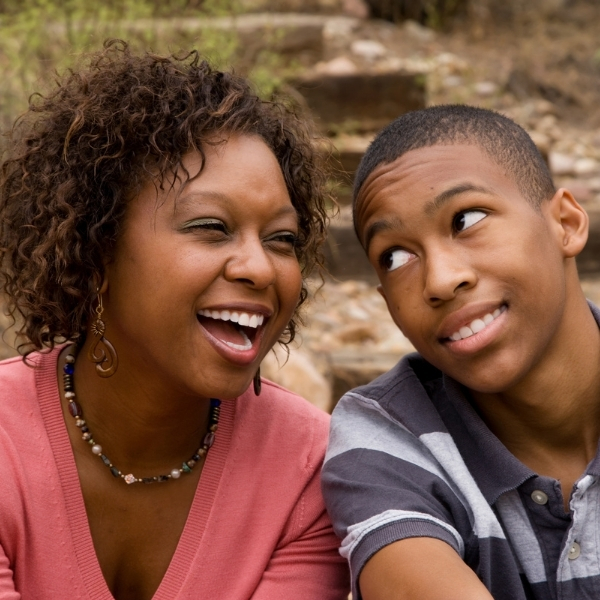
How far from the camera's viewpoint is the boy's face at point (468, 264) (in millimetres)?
2117

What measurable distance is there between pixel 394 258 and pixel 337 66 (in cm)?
469

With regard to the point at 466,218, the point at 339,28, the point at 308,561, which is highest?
the point at 466,218

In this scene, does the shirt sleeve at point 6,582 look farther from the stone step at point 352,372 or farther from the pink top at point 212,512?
the stone step at point 352,372

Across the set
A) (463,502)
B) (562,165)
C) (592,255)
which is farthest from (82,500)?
(562,165)

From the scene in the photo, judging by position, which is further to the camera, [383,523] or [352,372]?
[352,372]

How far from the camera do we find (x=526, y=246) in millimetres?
2162

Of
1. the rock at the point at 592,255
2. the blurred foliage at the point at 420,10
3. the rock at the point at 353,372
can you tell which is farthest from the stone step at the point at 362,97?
the rock at the point at 353,372

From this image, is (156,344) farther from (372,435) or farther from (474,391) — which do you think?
(474,391)

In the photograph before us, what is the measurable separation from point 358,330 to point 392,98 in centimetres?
208

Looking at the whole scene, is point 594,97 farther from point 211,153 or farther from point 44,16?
point 211,153

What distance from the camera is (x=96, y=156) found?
215 centimetres

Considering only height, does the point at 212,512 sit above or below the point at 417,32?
above

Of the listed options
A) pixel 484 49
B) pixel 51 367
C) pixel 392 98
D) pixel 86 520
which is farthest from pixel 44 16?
pixel 484 49

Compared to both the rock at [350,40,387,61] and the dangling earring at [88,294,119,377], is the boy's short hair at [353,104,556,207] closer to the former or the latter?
the dangling earring at [88,294,119,377]
